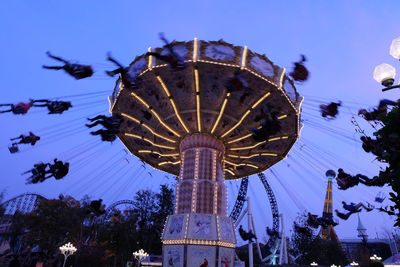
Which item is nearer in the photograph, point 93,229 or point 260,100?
point 260,100

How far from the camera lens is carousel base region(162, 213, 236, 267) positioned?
15.4 m

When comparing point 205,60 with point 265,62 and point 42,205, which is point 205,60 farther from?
point 42,205

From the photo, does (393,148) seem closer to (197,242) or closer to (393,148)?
(393,148)

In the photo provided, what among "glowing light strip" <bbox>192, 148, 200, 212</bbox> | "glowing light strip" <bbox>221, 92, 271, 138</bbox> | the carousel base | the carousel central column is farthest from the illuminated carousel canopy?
the carousel base

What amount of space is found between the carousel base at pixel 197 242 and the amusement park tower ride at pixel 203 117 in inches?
1.8

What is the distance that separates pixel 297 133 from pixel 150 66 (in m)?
9.87

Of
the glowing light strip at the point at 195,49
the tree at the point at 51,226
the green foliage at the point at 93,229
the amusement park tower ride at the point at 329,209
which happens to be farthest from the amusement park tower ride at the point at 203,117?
the amusement park tower ride at the point at 329,209

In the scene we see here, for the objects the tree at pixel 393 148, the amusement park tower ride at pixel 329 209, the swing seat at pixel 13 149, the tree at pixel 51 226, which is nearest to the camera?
the tree at pixel 393 148

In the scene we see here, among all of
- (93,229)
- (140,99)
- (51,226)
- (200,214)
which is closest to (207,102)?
(140,99)

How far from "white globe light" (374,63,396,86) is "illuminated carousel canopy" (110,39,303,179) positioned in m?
9.59

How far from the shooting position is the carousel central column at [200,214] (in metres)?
15.6

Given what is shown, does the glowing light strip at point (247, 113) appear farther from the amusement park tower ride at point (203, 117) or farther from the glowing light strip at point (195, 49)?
the glowing light strip at point (195, 49)

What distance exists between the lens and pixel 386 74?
5.39 meters

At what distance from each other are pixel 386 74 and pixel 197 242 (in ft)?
41.5
